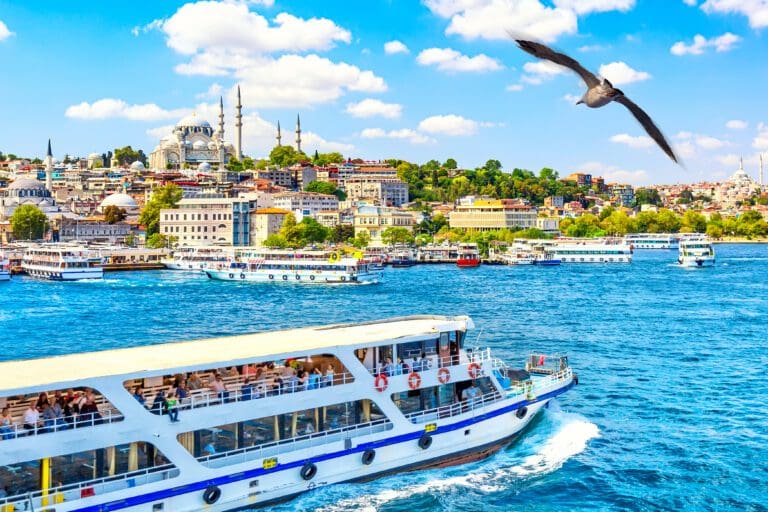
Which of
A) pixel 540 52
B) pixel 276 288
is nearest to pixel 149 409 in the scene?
pixel 540 52

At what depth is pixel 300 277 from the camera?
182 feet

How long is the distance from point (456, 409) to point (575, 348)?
12.1 meters

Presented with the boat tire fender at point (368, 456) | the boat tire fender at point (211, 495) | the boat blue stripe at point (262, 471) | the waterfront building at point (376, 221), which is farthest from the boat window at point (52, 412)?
the waterfront building at point (376, 221)

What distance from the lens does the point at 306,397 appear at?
11938mm

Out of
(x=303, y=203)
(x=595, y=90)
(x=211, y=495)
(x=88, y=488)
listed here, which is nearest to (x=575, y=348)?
(x=211, y=495)

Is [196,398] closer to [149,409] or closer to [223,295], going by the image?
[149,409]

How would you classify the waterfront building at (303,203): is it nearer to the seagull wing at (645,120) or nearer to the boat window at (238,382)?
the boat window at (238,382)

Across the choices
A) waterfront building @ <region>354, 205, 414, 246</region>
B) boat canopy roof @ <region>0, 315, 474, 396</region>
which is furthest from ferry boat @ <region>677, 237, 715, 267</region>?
boat canopy roof @ <region>0, 315, 474, 396</region>

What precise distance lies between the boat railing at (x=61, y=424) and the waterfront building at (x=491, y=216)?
329ft

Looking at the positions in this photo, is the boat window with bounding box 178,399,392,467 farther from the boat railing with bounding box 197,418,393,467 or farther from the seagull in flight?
the seagull in flight

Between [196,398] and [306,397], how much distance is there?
4.83 ft

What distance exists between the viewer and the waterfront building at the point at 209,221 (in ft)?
282

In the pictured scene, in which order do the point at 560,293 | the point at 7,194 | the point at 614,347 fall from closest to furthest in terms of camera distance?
1. the point at 614,347
2. the point at 560,293
3. the point at 7,194

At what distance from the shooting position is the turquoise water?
1242 centimetres
